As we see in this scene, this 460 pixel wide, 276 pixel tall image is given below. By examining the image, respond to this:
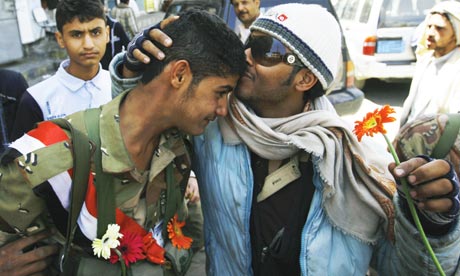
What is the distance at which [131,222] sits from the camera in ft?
5.49

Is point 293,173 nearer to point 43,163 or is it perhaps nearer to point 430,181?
point 430,181

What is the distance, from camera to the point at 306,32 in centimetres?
177

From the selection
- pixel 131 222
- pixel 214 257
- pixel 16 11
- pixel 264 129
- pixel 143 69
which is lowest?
pixel 16 11

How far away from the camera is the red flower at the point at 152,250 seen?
1706 mm

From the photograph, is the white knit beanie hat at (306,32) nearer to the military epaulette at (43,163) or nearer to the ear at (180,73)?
the ear at (180,73)

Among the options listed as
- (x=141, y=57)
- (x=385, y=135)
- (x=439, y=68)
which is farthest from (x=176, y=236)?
(x=439, y=68)

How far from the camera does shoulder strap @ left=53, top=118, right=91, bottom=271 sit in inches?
59.3

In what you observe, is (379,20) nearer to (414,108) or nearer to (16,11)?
(414,108)

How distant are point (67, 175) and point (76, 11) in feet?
6.72

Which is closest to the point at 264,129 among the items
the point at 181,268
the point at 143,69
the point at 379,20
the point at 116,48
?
the point at 143,69

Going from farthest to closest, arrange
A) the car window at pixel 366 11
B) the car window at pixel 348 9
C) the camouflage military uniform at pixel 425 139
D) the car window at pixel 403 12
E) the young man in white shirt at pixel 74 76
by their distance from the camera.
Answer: the car window at pixel 348 9 → the car window at pixel 366 11 → the car window at pixel 403 12 → the young man in white shirt at pixel 74 76 → the camouflage military uniform at pixel 425 139

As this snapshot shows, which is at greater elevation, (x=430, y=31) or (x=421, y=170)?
(x=421, y=170)

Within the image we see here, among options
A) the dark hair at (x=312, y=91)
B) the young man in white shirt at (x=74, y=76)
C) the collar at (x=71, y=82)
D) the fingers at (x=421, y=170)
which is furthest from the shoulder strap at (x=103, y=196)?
the collar at (x=71, y=82)

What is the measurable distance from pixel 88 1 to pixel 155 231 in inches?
82.6
